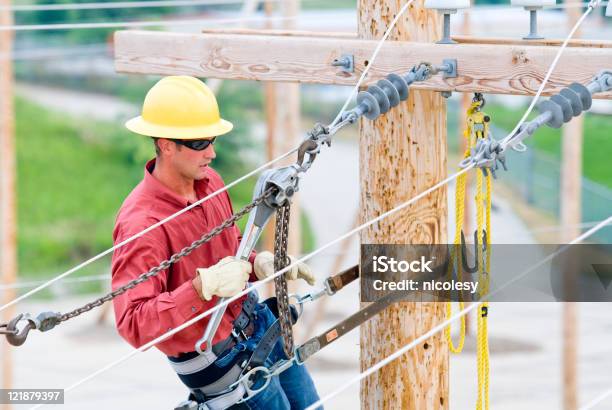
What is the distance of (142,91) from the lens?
64.3 ft

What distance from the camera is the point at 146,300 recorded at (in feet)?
11.3

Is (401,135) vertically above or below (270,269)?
above

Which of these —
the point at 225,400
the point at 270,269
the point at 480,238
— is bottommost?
the point at 225,400

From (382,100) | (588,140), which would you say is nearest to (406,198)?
(382,100)

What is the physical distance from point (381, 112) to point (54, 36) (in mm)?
21094

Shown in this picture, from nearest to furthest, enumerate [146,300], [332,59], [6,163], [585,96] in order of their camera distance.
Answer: [146,300] → [585,96] → [332,59] → [6,163]

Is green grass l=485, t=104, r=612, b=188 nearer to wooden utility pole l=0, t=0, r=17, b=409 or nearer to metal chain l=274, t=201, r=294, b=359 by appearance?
wooden utility pole l=0, t=0, r=17, b=409

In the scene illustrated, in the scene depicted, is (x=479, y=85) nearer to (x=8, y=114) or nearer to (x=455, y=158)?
(x=8, y=114)

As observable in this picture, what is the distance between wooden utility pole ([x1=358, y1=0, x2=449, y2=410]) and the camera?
13.0ft

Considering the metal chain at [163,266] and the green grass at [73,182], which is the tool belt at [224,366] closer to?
the metal chain at [163,266]

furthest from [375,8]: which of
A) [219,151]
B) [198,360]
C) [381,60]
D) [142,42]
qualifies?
[219,151]

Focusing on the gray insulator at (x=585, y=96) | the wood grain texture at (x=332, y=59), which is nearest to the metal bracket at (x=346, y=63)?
the wood grain texture at (x=332, y=59)

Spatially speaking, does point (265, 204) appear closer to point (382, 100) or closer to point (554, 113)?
point (382, 100)

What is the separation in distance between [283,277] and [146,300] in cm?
51
